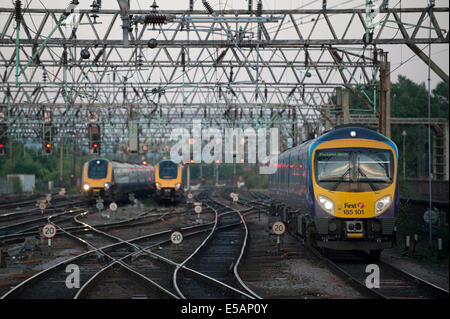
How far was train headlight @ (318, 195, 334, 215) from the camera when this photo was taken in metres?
14.6

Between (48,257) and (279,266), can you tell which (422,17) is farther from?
(48,257)

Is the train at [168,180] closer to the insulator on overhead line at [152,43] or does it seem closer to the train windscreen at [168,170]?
the train windscreen at [168,170]

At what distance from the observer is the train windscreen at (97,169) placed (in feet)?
123

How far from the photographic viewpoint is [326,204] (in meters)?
14.6

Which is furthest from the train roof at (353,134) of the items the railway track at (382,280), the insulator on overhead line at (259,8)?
the insulator on overhead line at (259,8)

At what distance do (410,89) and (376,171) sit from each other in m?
71.3

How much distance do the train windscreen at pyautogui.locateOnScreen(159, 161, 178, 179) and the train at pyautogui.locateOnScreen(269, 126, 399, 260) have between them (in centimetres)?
2582

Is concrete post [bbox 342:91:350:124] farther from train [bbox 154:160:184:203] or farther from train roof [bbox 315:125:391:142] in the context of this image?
train roof [bbox 315:125:391:142]

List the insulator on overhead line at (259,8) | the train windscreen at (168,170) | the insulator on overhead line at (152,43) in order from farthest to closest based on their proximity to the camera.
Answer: the train windscreen at (168,170) → the insulator on overhead line at (152,43) → the insulator on overhead line at (259,8)

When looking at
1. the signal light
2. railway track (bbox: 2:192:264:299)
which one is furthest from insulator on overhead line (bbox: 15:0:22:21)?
the signal light

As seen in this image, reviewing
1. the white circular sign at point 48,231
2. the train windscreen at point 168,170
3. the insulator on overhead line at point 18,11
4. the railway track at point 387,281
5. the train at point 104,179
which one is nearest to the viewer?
the railway track at point 387,281

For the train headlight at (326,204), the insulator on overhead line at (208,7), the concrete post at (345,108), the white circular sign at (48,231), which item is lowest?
the white circular sign at (48,231)
